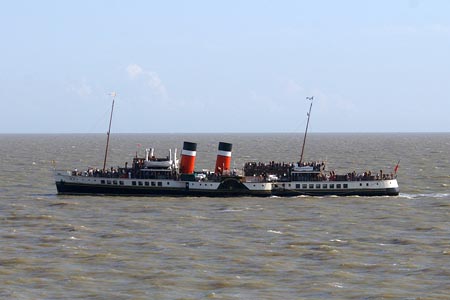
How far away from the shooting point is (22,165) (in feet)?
456

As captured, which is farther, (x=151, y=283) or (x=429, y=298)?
(x=151, y=283)

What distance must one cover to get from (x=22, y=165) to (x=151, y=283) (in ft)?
328

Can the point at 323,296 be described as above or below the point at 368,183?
below

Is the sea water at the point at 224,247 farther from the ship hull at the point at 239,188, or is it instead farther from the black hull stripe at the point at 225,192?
the ship hull at the point at 239,188

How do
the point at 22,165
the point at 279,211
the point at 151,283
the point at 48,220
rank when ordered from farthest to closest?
the point at 22,165, the point at 279,211, the point at 48,220, the point at 151,283

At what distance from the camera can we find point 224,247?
53688mm

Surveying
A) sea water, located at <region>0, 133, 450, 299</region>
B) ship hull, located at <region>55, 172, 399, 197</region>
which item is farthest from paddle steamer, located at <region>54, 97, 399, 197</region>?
sea water, located at <region>0, 133, 450, 299</region>

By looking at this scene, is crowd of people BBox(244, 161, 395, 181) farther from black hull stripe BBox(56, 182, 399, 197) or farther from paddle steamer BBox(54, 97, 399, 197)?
black hull stripe BBox(56, 182, 399, 197)

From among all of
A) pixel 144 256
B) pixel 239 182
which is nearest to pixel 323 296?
pixel 144 256

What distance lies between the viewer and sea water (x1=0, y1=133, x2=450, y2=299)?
42719 millimetres

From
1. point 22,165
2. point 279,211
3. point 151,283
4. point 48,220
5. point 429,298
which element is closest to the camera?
point 429,298

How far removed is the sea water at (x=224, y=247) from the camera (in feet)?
140

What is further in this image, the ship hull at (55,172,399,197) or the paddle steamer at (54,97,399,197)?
the paddle steamer at (54,97,399,197)

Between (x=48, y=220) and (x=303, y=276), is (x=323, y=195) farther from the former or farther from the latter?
(x=303, y=276)
